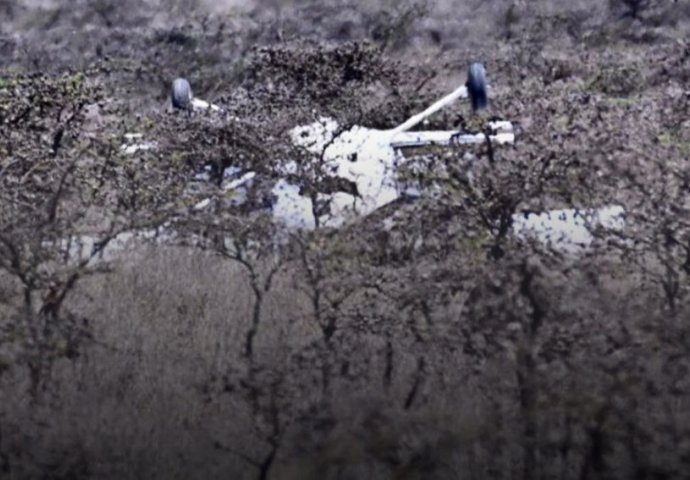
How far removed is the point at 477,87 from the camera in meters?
4.62

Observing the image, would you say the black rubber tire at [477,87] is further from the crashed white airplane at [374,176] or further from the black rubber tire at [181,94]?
the black rubber tire at [181,94]

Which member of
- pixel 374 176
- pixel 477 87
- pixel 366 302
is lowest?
pixel 366 302

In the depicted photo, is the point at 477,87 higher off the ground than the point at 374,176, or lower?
higher

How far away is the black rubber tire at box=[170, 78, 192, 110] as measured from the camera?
464 centimetres

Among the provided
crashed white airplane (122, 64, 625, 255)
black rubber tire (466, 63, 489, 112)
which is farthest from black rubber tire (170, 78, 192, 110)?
black rubber tire (466, 63, 489, 112)

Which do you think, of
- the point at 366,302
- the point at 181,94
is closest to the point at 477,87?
the point at 366,302

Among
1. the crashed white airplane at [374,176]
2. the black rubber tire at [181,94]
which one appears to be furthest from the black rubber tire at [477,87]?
the black rubber tire at [181,94]

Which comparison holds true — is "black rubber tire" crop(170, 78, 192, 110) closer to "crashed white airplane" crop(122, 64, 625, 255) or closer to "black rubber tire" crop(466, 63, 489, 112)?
"crashed white airplane" crop(122, 64, 625, 255)

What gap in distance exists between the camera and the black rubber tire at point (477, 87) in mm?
4574

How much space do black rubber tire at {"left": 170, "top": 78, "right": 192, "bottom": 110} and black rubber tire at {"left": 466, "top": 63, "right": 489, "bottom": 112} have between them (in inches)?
39.5

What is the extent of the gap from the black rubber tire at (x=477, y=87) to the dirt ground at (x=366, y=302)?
0.04 meters

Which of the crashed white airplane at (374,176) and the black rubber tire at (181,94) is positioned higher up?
the black rubber tire at (181,94)

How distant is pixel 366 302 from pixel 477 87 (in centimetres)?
87

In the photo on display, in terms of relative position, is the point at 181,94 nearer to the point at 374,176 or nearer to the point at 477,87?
the point at 374,176
